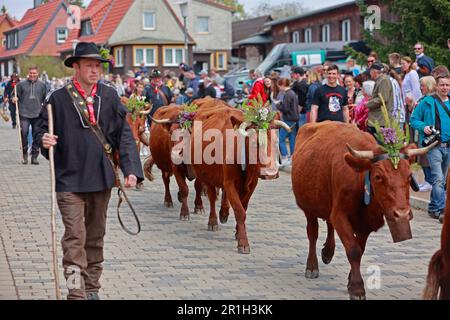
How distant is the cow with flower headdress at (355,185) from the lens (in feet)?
26.7

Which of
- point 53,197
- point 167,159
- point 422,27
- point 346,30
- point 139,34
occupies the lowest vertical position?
point 167,159

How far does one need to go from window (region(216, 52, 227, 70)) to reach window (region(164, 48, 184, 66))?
5861 millimetres

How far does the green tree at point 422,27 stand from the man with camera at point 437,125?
26.0 feet

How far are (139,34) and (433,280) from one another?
6950 cm

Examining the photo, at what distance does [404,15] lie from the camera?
71.8 ft

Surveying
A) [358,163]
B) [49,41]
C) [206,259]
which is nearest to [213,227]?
[206,259]

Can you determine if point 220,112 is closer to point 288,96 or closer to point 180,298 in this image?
point 180,298

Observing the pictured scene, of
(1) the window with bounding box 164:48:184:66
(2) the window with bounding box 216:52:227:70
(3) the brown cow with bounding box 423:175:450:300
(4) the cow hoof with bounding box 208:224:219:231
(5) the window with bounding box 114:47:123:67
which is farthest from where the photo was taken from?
(2) the window with bounding box 216:52:227:70

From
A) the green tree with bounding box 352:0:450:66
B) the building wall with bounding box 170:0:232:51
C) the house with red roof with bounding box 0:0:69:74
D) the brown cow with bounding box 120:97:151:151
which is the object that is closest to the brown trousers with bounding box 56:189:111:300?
the brown cow with bounding box 120:97:151:151

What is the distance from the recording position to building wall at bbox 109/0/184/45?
74688mm

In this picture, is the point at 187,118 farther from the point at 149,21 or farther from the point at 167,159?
the point at 149,21

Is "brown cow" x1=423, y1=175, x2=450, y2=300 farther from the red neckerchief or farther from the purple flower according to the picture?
the red neckerchief

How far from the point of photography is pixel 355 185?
8.57 metres

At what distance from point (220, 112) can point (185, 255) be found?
294 cm
